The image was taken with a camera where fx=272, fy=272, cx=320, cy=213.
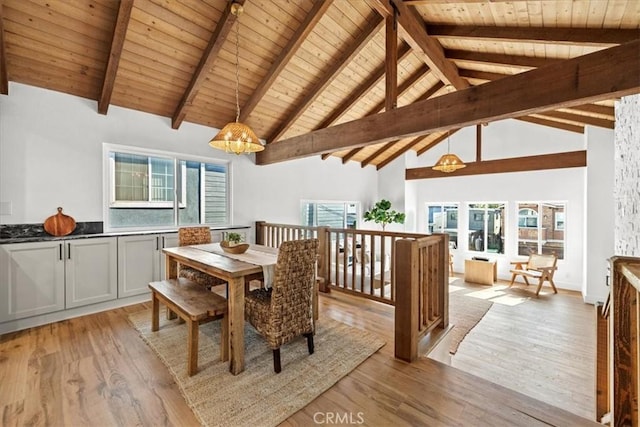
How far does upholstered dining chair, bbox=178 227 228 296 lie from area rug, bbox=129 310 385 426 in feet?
1.54

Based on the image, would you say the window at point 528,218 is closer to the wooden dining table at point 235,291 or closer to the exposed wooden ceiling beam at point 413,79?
the exposed wooden ceiling beam at point 413,79

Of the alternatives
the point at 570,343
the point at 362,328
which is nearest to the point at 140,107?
the point at 362,328

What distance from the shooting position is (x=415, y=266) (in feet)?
7.61

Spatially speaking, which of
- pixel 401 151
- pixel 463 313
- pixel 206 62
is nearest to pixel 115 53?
pixel 206 62

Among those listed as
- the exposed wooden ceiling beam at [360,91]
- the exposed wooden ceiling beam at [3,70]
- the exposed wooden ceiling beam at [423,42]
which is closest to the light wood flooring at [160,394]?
the exposed wooden ceiling beam at [3,70]

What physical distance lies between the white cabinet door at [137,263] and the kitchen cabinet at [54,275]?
8cm

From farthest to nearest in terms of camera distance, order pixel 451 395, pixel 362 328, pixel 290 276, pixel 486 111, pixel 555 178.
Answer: pixel 555 178 < pixel 362 328 < pixel 486 111 < pixel 290 276 < pixel 451 395

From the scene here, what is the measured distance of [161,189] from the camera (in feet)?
14.1

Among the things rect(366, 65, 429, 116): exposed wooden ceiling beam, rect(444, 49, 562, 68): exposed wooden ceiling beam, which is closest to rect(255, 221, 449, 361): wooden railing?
rect(444, 49, 562, 68): exposed wooden ceiling beam

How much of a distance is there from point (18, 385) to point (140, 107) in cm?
343

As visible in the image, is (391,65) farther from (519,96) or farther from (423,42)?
(519,96)

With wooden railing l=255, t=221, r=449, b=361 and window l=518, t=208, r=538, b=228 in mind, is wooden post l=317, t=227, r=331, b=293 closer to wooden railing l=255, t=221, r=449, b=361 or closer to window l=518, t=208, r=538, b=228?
wooden railing l=255, t=221, r=449, b=361

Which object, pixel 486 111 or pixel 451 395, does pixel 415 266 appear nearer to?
pixel 451 395

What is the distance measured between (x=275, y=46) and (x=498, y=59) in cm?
305
